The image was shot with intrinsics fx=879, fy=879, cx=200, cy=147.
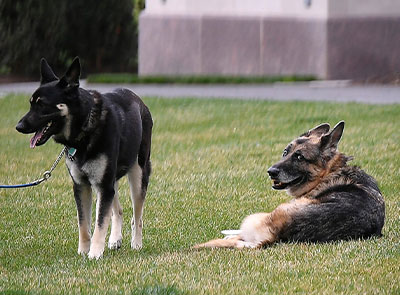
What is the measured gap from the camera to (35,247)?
781 centimetres

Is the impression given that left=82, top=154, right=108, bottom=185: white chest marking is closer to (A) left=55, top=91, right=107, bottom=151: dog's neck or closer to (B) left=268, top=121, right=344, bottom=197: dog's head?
(A) left=55, top=91, right=107, bottom=151: dog's neck

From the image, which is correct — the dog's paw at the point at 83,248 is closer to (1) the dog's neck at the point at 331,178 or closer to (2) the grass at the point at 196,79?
(1) the dog's neck at the point at 331,178

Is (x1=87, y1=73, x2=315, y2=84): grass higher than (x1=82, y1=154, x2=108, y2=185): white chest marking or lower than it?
lower

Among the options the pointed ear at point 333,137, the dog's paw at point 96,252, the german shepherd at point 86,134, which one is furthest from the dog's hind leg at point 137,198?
the pointed ear at point 333,137

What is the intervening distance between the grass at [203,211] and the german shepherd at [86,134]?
437 mm

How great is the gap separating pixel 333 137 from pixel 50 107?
2.38 metres

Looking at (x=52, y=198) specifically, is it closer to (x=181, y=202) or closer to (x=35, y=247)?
(x=181, y=202)

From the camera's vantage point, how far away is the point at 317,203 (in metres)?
7.05

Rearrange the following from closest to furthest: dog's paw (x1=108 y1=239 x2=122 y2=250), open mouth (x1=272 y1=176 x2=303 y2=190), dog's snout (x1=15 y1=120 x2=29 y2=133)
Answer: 1. dog's snout (x1=15 y1=120 x2=29 y2=133)
2. open mouth (x1=272 y1=176 x2=303 y2=190)
3. dog's paw (x1=108 y1=239 x2=122 y2=250)

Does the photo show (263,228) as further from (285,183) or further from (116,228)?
(116,228)

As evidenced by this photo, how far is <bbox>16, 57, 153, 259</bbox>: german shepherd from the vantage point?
695 centimetres

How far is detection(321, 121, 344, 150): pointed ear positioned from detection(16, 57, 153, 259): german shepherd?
5.31 ft

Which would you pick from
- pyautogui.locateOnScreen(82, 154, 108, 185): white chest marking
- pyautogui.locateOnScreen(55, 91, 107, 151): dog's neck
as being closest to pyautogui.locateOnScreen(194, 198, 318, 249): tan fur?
pyautogui.locateOnScreen(82, 154, 108, 185): white chest marking

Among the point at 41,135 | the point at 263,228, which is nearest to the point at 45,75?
the point at 41,135
